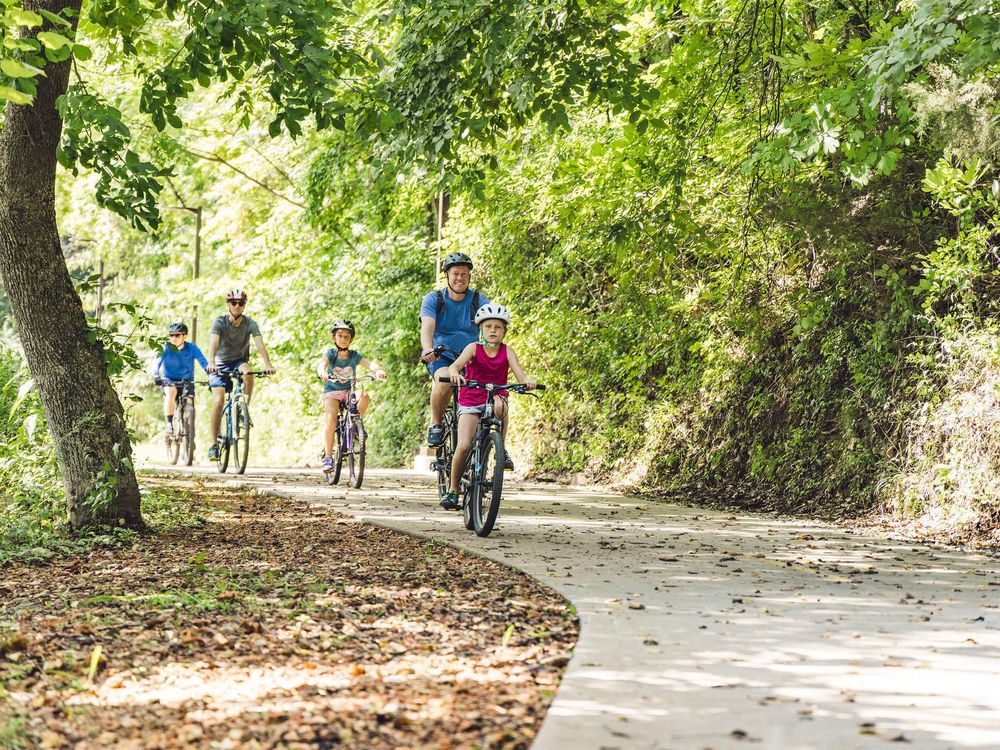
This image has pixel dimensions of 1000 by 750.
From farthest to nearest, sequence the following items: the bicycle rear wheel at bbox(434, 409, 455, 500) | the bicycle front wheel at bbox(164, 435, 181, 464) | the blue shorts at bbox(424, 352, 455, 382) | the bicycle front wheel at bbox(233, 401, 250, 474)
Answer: the bicycle front wheel at bbox(164, 435, 181, 464)
the bicycle front wheel at bbox(233, 401, 250, 474)
the bicycle rear wheel at bbox(434, 409, 455, 500)
the blue shorts at bbox(424, 352, 455, 382)

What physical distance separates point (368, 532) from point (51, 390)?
8.91ft

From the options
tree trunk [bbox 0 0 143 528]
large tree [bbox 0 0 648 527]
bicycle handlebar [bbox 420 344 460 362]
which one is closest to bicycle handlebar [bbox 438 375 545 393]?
bicycle handlebar [bbox 420 344 460 362]

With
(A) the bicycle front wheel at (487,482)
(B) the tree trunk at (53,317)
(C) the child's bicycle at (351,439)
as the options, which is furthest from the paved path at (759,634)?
(C) the child's bicycle at (351,439)

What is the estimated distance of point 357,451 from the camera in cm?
1302

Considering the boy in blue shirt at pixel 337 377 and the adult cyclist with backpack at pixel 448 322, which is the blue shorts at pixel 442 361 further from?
the boy in blue shirt at pixel 337 377

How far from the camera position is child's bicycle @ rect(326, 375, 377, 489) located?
42.5ft

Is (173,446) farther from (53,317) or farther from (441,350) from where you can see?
(53,317)

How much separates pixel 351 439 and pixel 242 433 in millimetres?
2479

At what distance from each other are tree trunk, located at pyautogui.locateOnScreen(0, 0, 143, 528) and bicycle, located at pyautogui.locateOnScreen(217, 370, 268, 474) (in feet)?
18.5

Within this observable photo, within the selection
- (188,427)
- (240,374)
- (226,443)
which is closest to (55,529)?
(240,374)

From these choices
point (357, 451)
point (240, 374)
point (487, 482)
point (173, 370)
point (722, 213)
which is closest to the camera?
point (487, 482)

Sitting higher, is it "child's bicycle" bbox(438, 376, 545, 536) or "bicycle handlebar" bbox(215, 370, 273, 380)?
"bicycle handlebar" bbox(215, 370, 273, 380)

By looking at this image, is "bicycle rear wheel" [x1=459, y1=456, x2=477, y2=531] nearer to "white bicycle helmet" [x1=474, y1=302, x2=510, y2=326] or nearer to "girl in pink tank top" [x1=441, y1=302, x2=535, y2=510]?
"girl in pink tank top" [x1=441, y1=302, x2=535, y2=510]

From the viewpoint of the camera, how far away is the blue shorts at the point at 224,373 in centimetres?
1470
